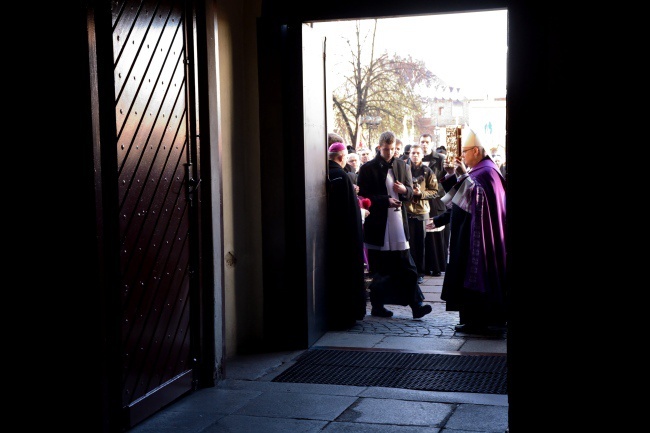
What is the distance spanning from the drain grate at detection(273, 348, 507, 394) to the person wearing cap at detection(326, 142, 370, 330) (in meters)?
0.86

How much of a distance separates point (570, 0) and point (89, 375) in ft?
10.2

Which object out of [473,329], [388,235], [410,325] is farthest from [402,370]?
[388,235]

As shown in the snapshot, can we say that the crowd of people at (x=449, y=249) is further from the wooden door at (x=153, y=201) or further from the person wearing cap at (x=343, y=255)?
the wooden door at (x=153, y=201)

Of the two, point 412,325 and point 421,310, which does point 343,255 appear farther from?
point 421,310

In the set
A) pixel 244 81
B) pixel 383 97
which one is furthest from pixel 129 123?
pixel 383 97

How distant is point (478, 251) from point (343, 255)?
120 cm

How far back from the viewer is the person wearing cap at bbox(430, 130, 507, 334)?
320 inches

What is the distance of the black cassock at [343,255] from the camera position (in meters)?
8.34

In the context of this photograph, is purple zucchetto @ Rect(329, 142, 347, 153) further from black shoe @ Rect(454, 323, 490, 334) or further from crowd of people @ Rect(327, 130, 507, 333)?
black shoe @ Rect(454, 323, 490, 334)

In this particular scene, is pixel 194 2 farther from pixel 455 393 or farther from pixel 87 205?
pixel 455 393

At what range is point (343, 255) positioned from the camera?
8414 mm

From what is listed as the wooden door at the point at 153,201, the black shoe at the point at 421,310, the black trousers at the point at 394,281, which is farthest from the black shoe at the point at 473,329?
the wooden door at the point at 153,201

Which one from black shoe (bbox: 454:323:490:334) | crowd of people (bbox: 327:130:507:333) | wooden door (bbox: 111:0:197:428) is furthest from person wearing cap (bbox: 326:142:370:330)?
wooden door (bbox: 111:0:197:428)

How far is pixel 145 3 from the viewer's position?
5434 millimetres
